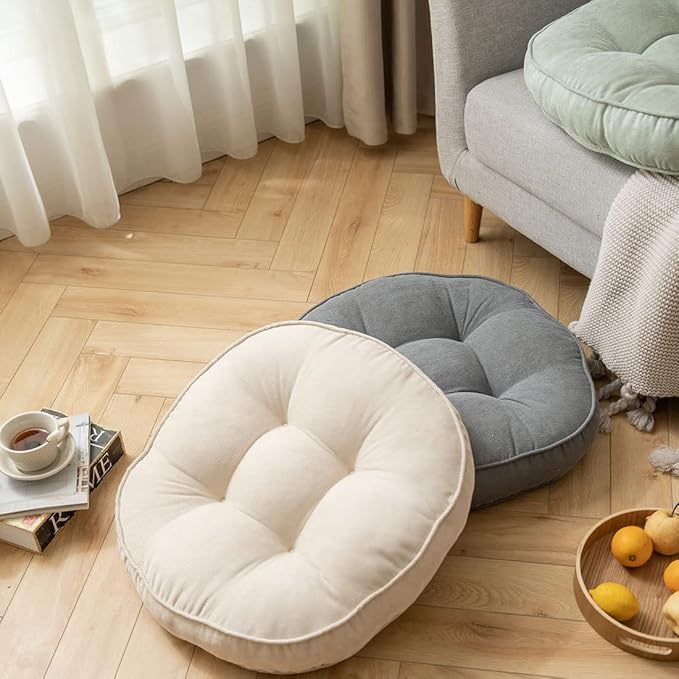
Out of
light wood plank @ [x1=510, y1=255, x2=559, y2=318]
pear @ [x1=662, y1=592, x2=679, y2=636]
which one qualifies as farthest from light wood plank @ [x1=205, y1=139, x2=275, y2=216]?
pear @ [x1=662, y1=592, x2=679, y2=636]

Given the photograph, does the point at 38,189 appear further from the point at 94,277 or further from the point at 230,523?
the point at 230,523

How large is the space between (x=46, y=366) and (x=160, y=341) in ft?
0.79

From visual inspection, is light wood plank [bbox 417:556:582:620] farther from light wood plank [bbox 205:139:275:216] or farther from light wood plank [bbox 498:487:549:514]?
light wood plank [bbox 205:139:275:216]

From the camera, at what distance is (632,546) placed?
156 cm

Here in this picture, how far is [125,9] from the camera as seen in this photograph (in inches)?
90.7

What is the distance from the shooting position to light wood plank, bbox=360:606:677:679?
4.90 ft

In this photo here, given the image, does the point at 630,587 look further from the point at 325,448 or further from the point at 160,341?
the point at 160,341

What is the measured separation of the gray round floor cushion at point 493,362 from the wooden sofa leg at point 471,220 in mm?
339

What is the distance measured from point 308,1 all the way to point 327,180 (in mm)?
472

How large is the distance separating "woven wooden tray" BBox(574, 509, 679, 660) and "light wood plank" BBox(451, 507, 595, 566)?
0.05 m

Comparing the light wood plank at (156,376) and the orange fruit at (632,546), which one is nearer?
the orange fruit at (632,546)

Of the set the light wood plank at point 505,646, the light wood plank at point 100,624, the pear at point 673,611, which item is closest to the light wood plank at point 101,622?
the light wood plank at point 100,624

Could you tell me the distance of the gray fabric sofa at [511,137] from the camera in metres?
1.87

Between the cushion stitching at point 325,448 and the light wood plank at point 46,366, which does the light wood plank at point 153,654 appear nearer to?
the cushion stitching at point 325,448
